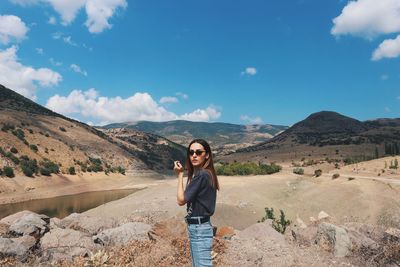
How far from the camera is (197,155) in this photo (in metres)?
7.21

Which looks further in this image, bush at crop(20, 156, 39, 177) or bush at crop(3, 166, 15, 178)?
bush at crop(20, 156, 39, 177)

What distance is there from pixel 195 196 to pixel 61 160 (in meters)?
81.9

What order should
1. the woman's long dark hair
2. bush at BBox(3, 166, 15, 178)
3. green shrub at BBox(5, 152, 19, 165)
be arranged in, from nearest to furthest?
the woman's long dark hair
bush at BBox(3, 166, 15, 178)
green shrub at BBox(5, 152, 19, 165)

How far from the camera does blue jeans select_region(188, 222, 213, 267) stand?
6793 mm

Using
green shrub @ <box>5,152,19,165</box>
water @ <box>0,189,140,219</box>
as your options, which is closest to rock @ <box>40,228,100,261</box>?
water @ <box>0,189,140,219</box>

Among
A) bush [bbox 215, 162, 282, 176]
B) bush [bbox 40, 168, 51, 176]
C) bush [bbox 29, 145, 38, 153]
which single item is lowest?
bush [bbox 40, 168, 51, 176]

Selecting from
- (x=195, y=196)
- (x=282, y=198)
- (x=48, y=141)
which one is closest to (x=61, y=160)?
(x=48, y=141)

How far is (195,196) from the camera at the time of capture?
6.80 metres

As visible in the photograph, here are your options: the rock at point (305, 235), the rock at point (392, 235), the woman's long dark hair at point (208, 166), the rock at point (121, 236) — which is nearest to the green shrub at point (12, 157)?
the rock at point (121, 236)

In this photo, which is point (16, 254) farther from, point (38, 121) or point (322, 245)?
point (38, 121)

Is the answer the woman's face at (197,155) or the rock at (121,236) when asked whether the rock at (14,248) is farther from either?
the woman's face at (197,155)

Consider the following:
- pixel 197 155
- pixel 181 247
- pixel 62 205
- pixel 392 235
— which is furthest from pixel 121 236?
pixel 62 205

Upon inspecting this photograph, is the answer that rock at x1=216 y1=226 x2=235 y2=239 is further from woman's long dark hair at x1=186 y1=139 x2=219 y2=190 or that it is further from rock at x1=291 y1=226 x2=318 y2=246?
woman's long dark hair at x1=186 y1=139 x2=219 y2=190

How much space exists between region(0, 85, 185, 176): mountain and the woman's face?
69078 mm
